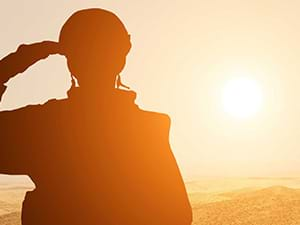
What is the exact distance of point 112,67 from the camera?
3.15m

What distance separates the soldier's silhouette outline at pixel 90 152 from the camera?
293 cm

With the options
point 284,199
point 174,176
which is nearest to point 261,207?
point 284,199

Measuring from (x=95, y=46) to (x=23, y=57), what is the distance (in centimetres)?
40

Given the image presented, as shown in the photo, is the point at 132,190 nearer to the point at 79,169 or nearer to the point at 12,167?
the point at 79,169

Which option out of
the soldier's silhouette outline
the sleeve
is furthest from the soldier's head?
the sleeve

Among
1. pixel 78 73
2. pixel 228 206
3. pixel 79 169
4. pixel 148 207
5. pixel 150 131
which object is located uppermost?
pixel 78 73

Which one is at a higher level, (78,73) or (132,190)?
(78,73)

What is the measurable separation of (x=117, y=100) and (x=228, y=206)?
96.1ft

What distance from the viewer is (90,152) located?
9.84ft

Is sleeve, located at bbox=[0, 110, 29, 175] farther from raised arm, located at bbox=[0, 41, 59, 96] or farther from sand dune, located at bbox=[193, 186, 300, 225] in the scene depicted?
sand dune, located at bbox=[193, 186, 300, 225]

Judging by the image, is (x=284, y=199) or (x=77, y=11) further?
(x=284, y=199)

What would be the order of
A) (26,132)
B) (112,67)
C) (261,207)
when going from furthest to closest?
(261,207)
(112,67)
(26,132)

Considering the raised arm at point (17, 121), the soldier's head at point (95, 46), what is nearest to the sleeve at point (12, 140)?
the raised arm at point (17, 121)

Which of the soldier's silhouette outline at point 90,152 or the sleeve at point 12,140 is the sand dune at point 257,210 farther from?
the sleeve at point 12,140
